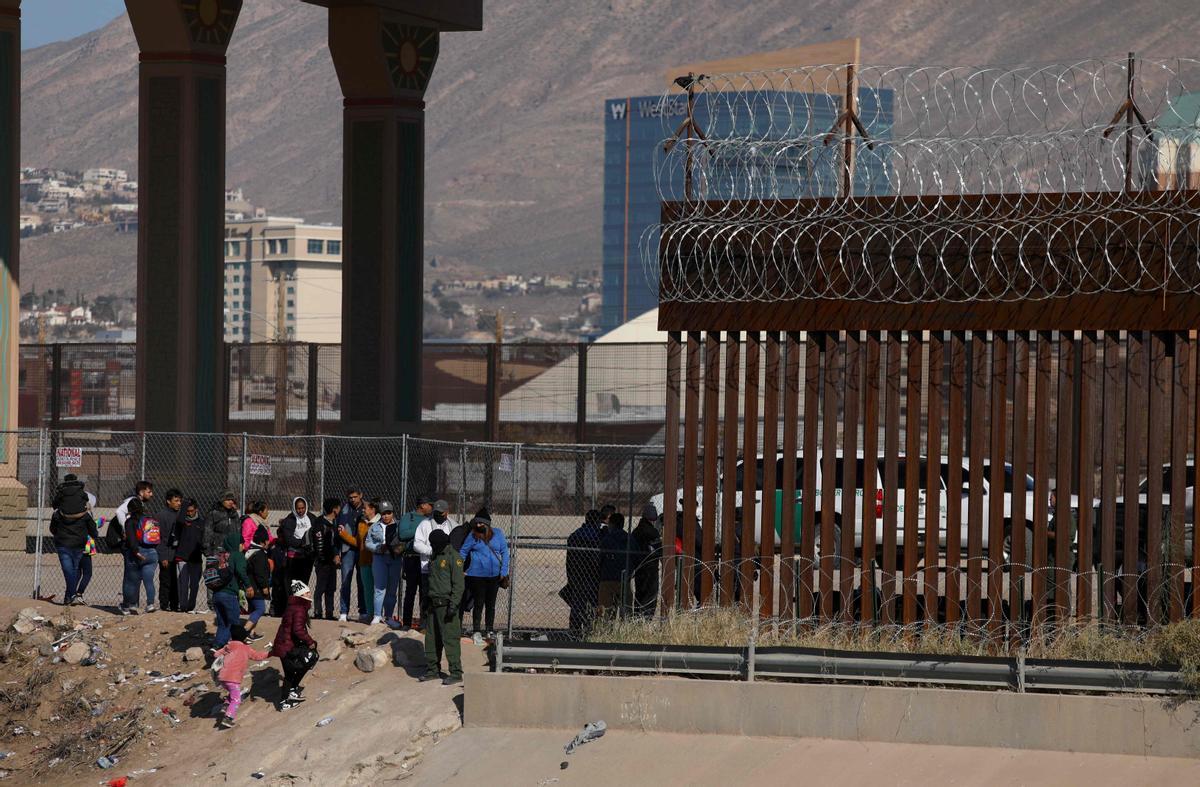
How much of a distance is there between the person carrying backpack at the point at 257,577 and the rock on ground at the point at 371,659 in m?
1.52

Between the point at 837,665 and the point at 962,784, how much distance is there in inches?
61.1

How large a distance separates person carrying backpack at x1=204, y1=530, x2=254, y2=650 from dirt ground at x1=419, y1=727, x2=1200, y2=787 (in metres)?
3.69

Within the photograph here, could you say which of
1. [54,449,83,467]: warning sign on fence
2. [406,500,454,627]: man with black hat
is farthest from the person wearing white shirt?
[54,449,83,467]: warning sign on fence

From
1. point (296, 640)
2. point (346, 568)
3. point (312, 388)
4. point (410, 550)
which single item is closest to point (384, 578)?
point (346, 568)

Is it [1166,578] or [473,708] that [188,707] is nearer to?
[473,708]

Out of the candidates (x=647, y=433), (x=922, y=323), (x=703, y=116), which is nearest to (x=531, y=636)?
(x=922, y=323)

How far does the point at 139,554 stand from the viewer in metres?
19.8

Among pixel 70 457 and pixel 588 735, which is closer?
pixel 588 735

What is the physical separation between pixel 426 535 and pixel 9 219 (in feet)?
36.8

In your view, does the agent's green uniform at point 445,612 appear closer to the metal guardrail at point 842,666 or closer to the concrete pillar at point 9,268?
the metal guardrail at point 842,666

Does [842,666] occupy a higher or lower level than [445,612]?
lower

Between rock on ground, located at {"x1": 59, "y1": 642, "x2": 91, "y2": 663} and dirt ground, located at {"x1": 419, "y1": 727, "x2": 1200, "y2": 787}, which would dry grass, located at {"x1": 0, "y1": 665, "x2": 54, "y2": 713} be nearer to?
rock on ground, located at {"x1": 59, "y1": 642, "x2": 91, "y2": 663}

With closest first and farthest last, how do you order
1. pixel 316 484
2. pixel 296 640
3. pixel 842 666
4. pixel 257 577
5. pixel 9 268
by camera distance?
pixel 842 666
pixel 296 640
pixel 257 577
pixel 9 268
pixel 316 484

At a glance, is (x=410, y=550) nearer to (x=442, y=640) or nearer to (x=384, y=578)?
(x=384, y=578)
